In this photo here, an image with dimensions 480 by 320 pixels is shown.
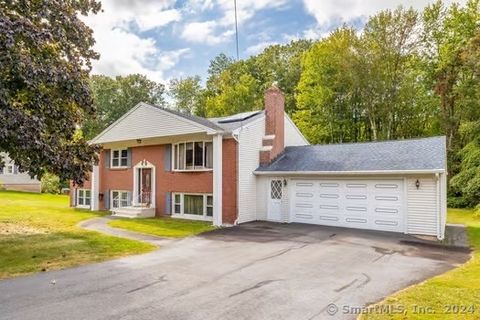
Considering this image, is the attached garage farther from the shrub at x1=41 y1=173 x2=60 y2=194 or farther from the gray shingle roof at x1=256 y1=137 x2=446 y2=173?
the shrub at x1=41 y1=173 x2=60 y2=194

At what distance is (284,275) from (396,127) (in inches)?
1098

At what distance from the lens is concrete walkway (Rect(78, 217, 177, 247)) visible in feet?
43.4

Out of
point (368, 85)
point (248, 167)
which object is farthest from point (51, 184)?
point (368, 85)

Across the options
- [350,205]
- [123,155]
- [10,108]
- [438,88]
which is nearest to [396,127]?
[438,88]

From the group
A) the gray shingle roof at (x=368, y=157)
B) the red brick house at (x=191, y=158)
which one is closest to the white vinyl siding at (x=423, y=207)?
the gray shingle roof at (x=368, y=157)

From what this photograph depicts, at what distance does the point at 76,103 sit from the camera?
39.2 ft

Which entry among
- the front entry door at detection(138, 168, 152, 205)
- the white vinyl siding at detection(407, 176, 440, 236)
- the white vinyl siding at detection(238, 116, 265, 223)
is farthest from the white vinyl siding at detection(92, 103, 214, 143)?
the white vinyl siding at detection(407, 176, 440, 236)

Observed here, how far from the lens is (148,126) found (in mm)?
19203

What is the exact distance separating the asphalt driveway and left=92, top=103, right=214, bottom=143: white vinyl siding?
6608mm

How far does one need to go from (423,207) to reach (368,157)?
3236mm

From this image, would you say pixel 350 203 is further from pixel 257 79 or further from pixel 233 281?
pixel 257 79

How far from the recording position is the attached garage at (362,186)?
13.8m

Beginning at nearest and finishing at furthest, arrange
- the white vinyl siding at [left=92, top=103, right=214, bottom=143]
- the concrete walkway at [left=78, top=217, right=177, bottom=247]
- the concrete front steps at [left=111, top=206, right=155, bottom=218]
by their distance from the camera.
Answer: the concrete walkway at [left=78, top=217, right=177, bottom=247], the white vinyl siding at [left=92, top=103, right=214, bottom=143], the concrete front steps at [left=111, top=206, right=155, bottom=218]

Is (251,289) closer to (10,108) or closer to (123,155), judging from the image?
(10,108)
